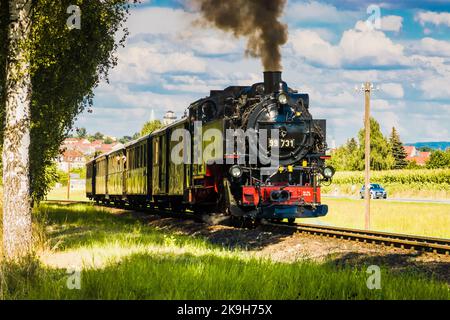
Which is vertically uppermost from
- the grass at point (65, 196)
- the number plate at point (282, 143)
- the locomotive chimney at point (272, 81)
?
the locomotive chimney at point (272, 81)

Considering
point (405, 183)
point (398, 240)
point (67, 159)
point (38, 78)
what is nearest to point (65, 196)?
point (405, 183)

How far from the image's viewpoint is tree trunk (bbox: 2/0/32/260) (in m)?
11.6

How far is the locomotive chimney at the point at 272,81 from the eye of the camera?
57.2ft

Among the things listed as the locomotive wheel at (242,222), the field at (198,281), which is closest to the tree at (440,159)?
the locomotive wheel at (242,222)

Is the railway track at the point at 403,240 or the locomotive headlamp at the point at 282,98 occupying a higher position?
the locomotive headlamp at the point at 282,98

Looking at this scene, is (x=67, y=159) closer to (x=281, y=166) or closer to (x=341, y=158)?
(x=341, y=158)

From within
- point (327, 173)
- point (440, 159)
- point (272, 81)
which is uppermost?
point (440, 159)

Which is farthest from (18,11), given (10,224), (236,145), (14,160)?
(236,145)

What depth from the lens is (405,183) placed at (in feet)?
194

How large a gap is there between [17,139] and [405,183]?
2053 inches

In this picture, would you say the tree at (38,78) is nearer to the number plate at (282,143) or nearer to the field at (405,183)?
the number plate at (282,143)

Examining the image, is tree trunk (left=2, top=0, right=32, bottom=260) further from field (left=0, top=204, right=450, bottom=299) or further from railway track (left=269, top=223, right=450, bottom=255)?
railway track (left=269, top=223, right=450, bottom=255)

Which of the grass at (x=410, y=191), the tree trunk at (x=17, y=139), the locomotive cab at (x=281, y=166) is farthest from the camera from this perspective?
the grass at (x=410, y=191)

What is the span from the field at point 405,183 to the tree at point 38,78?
127 ft
